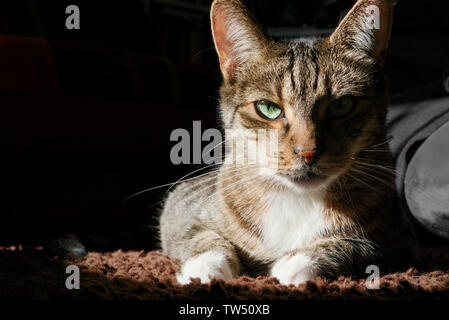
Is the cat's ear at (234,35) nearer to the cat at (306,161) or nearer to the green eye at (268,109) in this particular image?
the cat at (306,161)

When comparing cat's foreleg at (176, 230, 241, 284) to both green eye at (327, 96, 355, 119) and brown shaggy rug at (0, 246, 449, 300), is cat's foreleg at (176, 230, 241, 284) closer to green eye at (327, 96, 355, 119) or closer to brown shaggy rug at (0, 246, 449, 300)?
brown shaggy rug at (0, 246, 449, 300)

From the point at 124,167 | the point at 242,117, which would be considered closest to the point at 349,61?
the point at 242,117

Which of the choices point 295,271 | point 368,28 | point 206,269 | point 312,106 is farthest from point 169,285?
point 368,28

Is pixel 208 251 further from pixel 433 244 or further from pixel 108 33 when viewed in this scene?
pixel 108 33

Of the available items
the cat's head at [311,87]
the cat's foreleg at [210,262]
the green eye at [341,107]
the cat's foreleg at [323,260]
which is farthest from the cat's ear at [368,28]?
the cat's foreleg at [210,262]

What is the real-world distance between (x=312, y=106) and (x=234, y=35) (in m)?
0.29

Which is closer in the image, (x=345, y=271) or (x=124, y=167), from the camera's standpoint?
(x=345, y=271)

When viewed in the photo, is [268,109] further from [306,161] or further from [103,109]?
[103,109]

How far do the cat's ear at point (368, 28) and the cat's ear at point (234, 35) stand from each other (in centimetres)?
19

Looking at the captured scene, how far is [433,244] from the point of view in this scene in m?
1.14

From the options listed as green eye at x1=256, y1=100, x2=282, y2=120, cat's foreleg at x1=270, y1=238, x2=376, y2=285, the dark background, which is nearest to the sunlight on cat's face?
green eye at x1=256, y1=100, x2=282, y2=120

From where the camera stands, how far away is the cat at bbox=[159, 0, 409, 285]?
854mm

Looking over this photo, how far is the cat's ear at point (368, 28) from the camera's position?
0.92 meters
